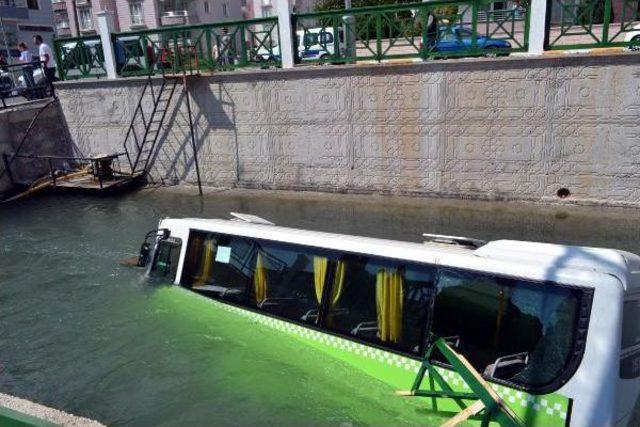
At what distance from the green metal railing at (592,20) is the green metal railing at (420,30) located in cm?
66

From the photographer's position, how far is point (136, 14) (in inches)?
2099

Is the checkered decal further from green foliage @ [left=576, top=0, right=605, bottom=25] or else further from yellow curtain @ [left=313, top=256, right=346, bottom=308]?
green foliage @ [left=576, top=0, right=605, bottom=25]

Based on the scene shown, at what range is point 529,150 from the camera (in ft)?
36.4

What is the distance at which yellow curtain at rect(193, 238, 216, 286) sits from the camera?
6.45 metres

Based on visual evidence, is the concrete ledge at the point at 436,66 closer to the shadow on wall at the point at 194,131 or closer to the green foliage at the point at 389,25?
the shadow on wall at the point at 194,131

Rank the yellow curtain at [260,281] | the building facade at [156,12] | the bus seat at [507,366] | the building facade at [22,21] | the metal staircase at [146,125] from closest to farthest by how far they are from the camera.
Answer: the bus seat at [507,366]
the yellow curtain at [260,281]
the metal staircase at [146,125]
the building facade at [22,21]
the building facade at [156,12]

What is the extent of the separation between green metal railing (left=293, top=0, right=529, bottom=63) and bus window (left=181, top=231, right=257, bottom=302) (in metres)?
7.32

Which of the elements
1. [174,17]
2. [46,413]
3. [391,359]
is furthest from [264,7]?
[46,413]

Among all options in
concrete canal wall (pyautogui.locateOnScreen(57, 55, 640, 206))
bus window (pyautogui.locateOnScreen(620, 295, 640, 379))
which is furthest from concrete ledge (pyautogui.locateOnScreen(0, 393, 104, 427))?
concrete canal wall (pyautogui.locateOnScreen(57, 55, 640, 206))

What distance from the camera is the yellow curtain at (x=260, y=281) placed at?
581 centimetres

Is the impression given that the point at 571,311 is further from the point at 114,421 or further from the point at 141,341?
the point at 141,341

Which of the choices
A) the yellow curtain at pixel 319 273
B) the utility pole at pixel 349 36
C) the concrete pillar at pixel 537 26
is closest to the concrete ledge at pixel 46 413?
the yellow curtain at pixel 319 273

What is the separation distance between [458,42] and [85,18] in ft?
190

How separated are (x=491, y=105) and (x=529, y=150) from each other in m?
1.19
